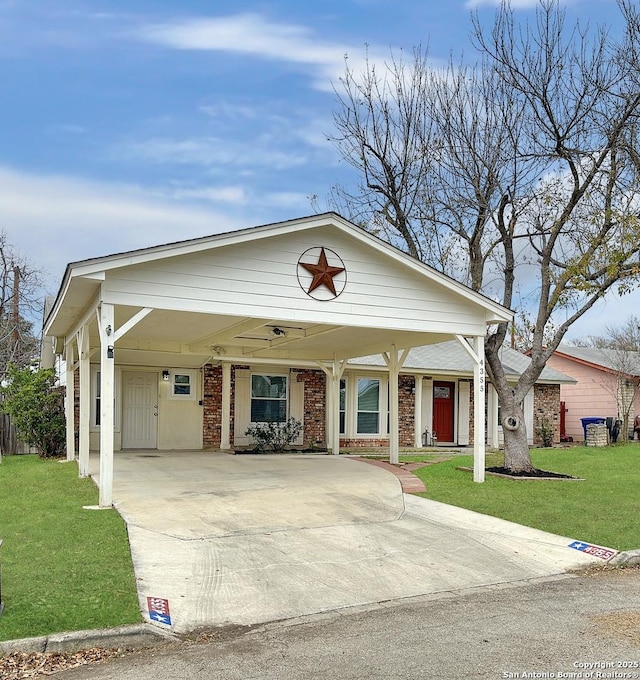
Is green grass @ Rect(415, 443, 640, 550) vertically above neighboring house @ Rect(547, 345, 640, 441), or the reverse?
neighboring house @ Rect(547, 345, 640, 441)

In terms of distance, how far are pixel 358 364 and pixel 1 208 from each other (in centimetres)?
2100

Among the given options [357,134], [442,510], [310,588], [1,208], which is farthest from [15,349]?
[310,588]

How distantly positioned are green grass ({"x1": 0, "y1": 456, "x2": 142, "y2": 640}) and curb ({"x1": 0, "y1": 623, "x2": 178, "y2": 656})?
0.40 feet

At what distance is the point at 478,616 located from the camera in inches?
227

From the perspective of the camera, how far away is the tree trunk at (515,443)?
1364cm

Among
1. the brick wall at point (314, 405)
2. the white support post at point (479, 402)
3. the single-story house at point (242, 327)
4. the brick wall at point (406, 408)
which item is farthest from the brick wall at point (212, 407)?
the white support post at point (479, 402)

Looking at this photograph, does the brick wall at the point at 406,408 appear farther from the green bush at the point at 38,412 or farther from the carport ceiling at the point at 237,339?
the green bush at the point at 38,412

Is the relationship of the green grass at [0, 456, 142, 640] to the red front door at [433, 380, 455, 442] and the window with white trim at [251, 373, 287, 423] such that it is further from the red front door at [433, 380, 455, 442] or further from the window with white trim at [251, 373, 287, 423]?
the red front door at [433, 380, 455, 442]

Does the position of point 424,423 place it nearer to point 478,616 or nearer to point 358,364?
point 358,364

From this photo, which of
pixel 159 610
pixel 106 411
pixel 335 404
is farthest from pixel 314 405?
pixel 159 610

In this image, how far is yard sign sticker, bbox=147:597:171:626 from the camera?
18.0 ft

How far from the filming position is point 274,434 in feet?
63.9

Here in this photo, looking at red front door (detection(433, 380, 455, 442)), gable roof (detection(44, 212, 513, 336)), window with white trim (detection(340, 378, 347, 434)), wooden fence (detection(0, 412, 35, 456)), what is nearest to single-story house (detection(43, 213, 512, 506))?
gable roof (detection(44, 212, 513, 336))

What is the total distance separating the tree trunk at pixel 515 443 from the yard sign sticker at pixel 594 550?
5.24 meters
